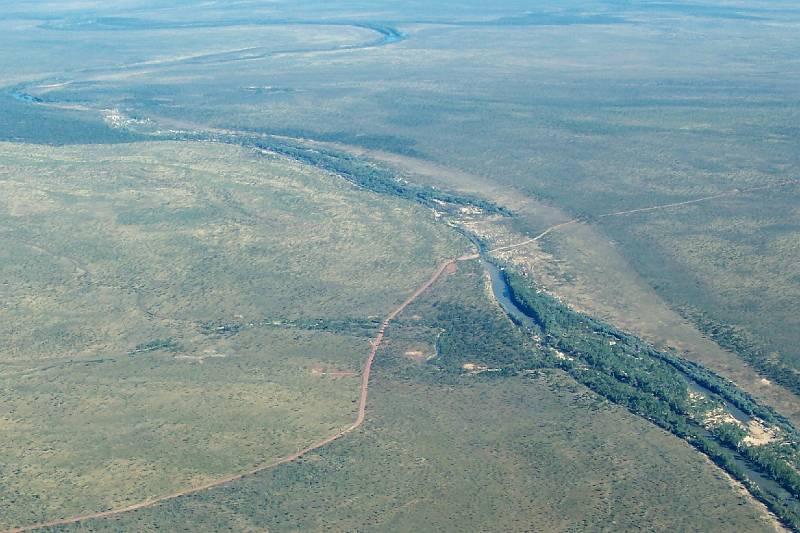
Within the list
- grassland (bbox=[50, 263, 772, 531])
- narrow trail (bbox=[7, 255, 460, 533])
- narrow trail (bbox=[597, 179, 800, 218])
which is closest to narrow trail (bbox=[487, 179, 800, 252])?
narrow trail (bbox=[597, 179, 800, 218])

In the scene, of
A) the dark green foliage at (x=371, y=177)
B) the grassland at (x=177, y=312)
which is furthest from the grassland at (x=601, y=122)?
the grassland at (x=177, y=312)

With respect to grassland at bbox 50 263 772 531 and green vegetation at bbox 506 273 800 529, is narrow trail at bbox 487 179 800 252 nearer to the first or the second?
green vegetation at bbox 506 273 800 529

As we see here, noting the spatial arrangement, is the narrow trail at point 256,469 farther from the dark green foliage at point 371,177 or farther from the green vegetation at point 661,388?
the dark green foliage at point 371,177

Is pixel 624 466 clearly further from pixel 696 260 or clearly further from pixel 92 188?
pixel 92 188

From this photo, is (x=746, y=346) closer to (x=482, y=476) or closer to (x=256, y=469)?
(x=482, y=476)

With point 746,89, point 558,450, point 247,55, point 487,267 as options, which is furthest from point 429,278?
point 247,55
